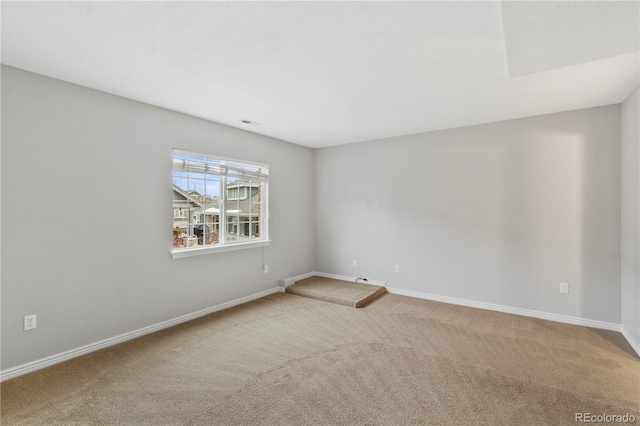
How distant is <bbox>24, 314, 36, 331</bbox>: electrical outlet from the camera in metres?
2.35

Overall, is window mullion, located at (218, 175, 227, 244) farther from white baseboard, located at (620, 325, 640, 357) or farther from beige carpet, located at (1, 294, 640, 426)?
white baseboard, located at (620, 325, 640, 357)

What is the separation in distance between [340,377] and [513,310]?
8.74 ft

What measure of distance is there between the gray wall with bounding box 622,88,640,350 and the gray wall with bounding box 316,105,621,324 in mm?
127

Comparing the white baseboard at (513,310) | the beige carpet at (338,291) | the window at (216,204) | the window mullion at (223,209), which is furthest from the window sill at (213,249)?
the white baseboard at (513,310)

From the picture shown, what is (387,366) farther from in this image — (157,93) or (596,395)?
(157,93)

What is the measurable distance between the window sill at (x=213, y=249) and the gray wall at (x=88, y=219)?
0.09 meters

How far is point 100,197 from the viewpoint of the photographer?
277cm

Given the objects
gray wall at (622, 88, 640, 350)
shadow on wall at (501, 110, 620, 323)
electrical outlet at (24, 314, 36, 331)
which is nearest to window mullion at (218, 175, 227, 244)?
electrical outlet at (24, 314, 36, 331)

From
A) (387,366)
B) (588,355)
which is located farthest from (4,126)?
(588,355)

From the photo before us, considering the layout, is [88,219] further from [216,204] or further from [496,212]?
[496,212]

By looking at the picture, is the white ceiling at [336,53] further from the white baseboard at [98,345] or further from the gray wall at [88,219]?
the white baseboard at [98,345]
